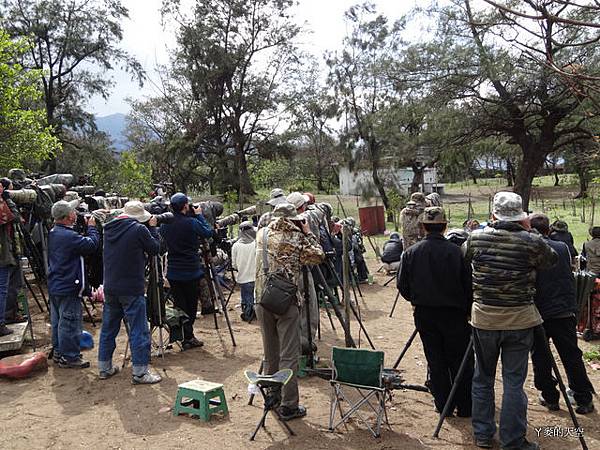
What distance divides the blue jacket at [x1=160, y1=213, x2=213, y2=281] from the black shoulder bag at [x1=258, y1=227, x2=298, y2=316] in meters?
2.25

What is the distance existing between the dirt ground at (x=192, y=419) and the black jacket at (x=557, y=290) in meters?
0.87

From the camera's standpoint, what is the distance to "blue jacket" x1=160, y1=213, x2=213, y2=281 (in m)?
6.31

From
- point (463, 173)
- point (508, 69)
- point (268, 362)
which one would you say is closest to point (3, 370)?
point (268, 362)

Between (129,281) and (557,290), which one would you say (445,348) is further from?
(129,281)

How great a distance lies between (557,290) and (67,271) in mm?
4517

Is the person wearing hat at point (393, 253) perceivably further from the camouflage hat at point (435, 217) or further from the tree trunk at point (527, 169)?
the tree trunk at point (527, 169)

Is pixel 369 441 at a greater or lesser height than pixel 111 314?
lesser

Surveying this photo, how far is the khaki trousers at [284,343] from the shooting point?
4348 mm

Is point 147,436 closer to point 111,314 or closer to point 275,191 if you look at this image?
point 111,314

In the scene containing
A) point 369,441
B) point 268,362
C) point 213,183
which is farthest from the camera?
point 213,183

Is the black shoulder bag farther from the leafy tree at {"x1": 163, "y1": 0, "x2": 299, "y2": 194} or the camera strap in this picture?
the leafy tree at {"x1": 163, "y1": 0, "x2": 299, "y2": 194}

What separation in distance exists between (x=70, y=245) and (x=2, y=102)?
8934 mm

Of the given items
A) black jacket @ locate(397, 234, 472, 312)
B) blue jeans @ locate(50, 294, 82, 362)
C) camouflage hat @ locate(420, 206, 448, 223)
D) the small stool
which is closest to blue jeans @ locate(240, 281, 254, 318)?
blue jeans @ locate(50, 294, 82, 362)

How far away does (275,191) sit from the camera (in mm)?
6547
